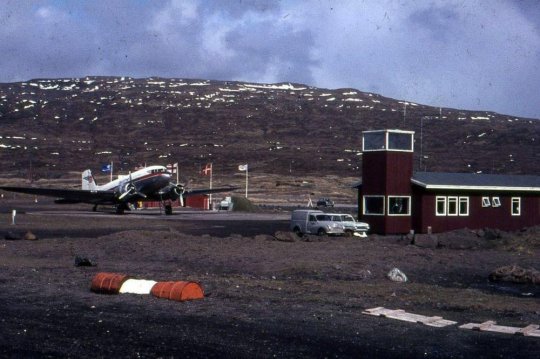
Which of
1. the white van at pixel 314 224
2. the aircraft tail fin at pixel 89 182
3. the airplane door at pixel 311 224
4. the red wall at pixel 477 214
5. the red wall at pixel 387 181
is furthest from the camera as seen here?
the aircraft tail fin at pixel 89 182

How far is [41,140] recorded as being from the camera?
19038 cm

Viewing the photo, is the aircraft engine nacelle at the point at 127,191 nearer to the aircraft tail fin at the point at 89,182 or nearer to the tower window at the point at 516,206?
the aircraft tail fin at the point at 89,182

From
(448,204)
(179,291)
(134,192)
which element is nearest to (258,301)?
(179,291)

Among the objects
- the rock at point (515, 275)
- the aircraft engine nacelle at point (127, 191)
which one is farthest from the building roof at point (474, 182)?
the aircraft engine nacelle at point (127, 191)

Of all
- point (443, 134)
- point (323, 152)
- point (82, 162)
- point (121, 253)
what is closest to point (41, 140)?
point (82, 162)

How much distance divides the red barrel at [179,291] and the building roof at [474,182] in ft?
94.1

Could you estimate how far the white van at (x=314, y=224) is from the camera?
143 ft

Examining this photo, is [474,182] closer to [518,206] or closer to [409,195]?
[518,206]

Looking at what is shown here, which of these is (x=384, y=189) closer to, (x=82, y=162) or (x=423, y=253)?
(x=423, y=253)

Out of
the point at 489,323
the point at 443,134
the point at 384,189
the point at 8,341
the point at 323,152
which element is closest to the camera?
the point at 8,341

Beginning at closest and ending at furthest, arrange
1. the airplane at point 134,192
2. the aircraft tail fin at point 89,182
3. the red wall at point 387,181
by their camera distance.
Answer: the red wall at point 387,181 → the airplane at point 134,192 → the aircraft tail fin at point 89,182

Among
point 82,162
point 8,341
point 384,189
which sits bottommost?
point 8,341

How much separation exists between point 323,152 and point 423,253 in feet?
480

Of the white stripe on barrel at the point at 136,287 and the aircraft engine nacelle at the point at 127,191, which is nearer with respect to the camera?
the white stripe on barrel at the point at 136,287
